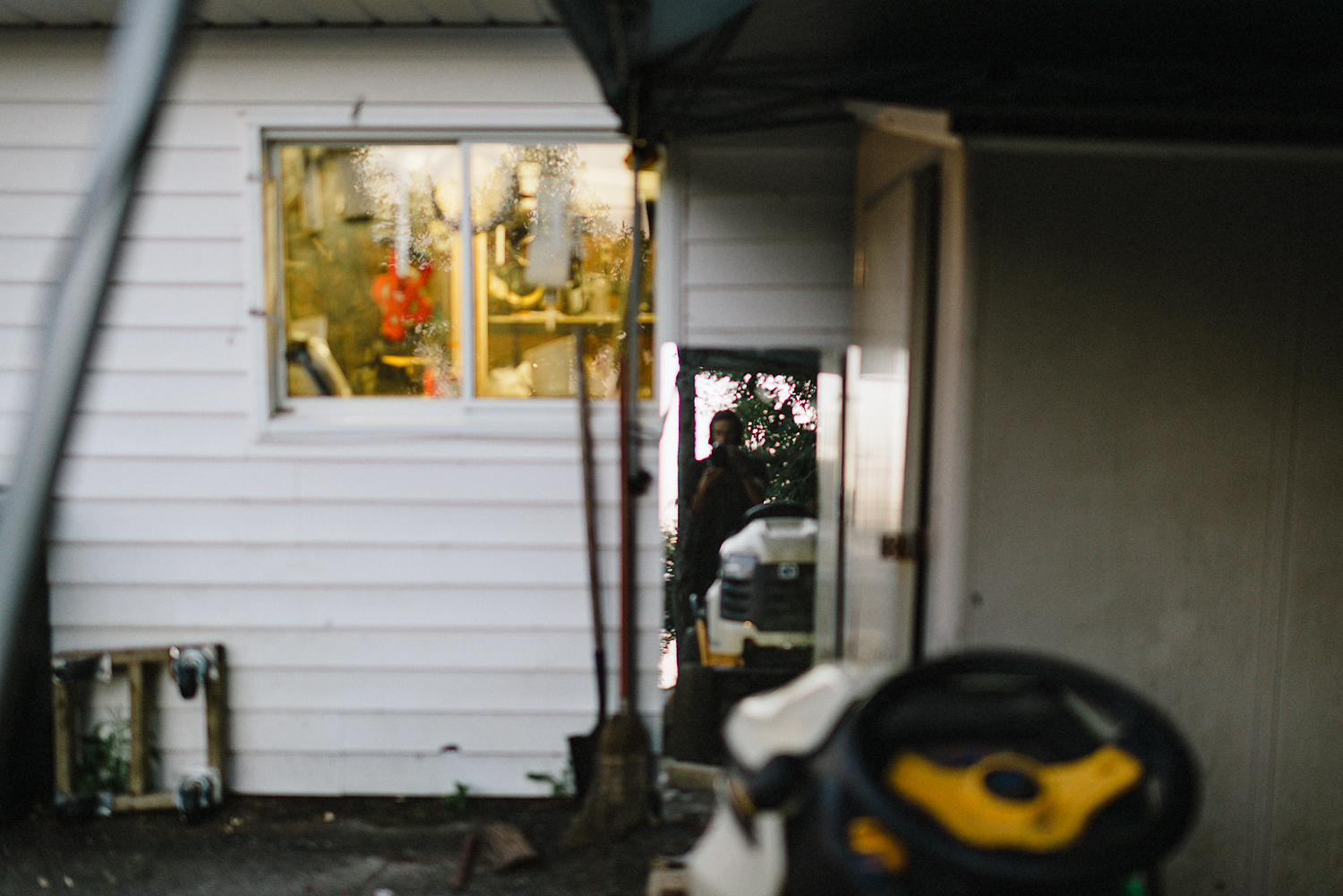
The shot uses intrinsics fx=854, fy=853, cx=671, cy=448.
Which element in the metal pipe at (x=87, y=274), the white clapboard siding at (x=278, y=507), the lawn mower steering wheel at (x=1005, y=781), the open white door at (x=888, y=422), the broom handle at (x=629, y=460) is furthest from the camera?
the white clapboard siding at (x=278, y=507)

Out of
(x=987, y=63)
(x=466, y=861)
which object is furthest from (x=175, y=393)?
(x=987, y=63)

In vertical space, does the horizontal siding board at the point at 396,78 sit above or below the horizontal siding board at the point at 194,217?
above

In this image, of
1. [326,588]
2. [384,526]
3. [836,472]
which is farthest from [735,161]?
[326,588]

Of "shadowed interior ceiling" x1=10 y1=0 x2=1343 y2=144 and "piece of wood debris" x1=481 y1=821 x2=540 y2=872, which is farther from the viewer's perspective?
"piece of wood debris" x1=481 y1=821 x2=540 y2=872

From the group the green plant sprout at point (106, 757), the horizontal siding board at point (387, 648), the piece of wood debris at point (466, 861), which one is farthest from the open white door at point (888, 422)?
the green plant sprout at point (106, 757)

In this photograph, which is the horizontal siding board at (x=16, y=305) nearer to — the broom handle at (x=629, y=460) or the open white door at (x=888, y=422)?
the broom handle at (x=629, y=460)

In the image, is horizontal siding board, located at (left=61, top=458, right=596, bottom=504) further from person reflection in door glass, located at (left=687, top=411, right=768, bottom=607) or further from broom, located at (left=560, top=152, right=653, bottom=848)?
person reflection in door glass, located at (left=687, top=411, right=768, bottom=607)

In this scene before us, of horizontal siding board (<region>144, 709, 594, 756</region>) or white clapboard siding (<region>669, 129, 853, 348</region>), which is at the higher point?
white clapboard siding (<region>669, 129, 853, 348</region>)

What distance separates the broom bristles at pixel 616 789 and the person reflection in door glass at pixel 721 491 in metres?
0.70

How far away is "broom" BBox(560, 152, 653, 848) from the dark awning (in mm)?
501

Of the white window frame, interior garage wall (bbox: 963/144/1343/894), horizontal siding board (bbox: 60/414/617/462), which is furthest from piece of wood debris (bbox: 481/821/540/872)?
interior garage wall (bbox: 963/144/1343/894)

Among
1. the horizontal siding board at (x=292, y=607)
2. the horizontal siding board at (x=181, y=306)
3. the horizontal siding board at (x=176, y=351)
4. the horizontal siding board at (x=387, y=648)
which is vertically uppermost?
the horizontal siding board at (x=181, y=306)

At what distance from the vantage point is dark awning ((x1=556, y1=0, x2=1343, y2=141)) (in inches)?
99.1

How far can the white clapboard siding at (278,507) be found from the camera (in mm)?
3908
